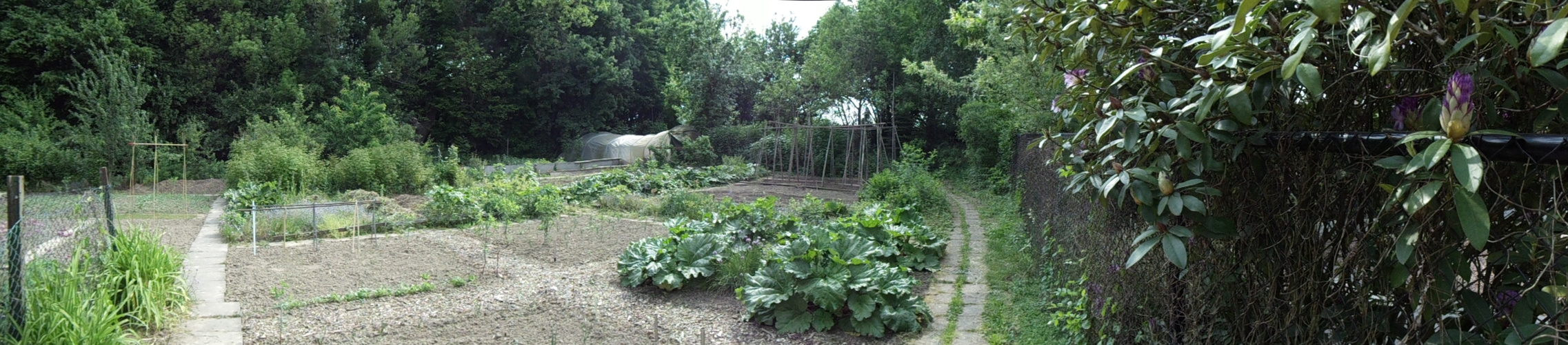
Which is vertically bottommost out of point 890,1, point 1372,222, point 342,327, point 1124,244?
point 342,327

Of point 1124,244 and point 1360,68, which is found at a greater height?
point 1360,68

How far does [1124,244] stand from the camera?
2166 mm

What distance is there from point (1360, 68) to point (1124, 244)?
1059 millimetres

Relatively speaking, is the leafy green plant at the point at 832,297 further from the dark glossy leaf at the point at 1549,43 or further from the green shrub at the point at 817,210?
the green shrub at the point at 817,210

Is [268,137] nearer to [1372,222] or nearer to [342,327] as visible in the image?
[342,327]

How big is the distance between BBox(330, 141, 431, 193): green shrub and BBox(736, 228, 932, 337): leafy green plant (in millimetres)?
7903

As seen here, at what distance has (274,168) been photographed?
9.67m

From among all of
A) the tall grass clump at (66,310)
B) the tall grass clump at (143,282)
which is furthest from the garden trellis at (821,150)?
the tall grass clump at (66,310)

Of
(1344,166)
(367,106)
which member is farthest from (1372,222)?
(367,106)

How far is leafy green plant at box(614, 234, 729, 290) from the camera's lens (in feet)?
14.9

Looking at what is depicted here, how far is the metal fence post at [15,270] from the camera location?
2947 mm

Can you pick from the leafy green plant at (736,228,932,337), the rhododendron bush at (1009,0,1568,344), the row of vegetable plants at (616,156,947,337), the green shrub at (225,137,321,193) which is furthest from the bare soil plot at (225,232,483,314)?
the rhododendron bush at (1009,0,1568,344)

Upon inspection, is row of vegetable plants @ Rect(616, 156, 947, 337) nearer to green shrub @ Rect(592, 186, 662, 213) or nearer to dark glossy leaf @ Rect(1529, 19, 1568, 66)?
green shrub @ Rect(592, 186, 662, 213)

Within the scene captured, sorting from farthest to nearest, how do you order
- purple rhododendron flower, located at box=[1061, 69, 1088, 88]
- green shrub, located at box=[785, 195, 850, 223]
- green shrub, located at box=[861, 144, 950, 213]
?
green shrub, located at box=[861, 144, 950, 213] < green shrub, located at box=[785, 195, 850, 223] < purple rhododendron flower, located at box=[1061, 69, 1088, 88]
